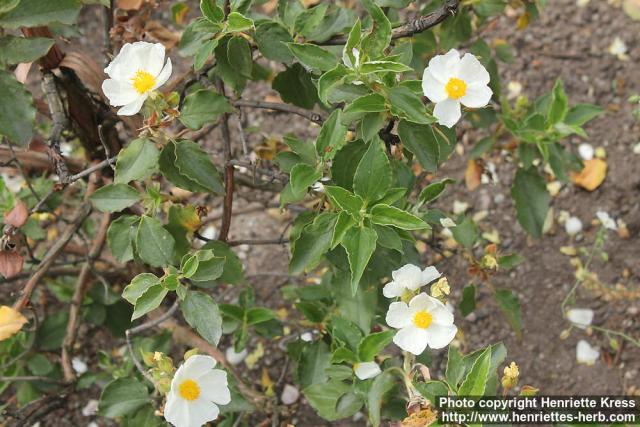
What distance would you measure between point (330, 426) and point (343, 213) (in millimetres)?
914

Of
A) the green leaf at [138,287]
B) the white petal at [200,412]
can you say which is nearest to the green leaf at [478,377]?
the white petal at [200,412]

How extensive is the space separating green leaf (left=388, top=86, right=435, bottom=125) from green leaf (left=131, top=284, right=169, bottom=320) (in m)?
0.45

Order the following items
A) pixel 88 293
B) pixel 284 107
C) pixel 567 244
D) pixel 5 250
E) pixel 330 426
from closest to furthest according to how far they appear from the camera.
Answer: pixel 5 250, pixel 284 107, pixel 88 293, pixel 330 426, pixel 567 244

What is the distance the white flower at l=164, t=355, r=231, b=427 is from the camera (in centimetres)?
116

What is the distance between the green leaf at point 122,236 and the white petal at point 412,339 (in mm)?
474

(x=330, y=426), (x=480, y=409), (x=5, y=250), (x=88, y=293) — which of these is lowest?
(x=330, y=426)

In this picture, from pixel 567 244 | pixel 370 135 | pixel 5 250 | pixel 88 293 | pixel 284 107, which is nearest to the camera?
pixel 370 135

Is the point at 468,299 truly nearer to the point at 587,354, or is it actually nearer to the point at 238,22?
the point at 587,354

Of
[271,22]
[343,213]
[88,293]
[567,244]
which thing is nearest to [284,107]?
[271,22]

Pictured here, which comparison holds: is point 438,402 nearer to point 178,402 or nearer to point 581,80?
point 178,402

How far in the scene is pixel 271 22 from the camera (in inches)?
48.4

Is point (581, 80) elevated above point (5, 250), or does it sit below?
below

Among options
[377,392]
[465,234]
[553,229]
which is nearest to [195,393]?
[377,392]

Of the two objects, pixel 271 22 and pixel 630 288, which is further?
pixel 630 288
